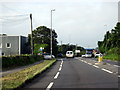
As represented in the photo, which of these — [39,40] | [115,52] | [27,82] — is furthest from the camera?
[39,40]

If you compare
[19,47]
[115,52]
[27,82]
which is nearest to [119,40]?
[115,52]

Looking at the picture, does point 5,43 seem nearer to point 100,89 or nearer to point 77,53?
point 77,53

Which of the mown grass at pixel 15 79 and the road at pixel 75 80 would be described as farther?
the road at pixel 75 80

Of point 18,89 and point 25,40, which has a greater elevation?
point 25,40

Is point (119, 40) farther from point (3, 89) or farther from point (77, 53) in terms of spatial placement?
point (3, 89)

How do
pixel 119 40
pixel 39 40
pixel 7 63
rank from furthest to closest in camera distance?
pixel 39 40
pixel 119 40
pixel 7 63

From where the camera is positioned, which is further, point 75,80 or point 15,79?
point 15,79

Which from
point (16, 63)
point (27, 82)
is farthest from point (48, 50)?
point (27, 82)

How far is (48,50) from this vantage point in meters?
79.5

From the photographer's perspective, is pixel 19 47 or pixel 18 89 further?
pixel 19 47

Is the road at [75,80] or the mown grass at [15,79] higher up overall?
the mown grass at [15,79]

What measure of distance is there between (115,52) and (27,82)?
5014 centimetres

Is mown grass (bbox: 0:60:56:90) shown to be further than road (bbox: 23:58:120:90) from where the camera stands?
No

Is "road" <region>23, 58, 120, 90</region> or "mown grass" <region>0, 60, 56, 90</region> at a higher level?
"mown grass" <region>0, 60, 56, 90</region>
